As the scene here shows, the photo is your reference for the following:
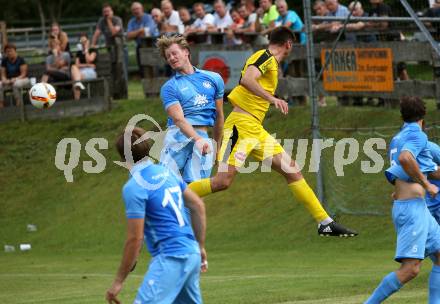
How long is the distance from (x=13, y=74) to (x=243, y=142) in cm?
1483

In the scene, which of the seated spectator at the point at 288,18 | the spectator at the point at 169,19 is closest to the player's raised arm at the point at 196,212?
the seated spectator at the point at 288,18

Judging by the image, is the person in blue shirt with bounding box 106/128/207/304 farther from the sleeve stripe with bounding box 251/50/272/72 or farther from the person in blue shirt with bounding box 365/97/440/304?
the sleeve stripe with bounding box 251/50/272/72

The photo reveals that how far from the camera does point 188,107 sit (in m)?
13.3

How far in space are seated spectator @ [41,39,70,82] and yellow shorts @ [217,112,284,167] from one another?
14157 millimetres

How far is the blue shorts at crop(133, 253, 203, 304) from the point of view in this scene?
8945 mm

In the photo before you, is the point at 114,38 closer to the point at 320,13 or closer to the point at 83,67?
the point at 83,67

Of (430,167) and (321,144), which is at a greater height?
(430,167)

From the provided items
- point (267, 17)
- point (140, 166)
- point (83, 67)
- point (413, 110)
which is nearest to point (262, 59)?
point (413, 110)

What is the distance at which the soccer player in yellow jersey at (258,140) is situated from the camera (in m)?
13.6

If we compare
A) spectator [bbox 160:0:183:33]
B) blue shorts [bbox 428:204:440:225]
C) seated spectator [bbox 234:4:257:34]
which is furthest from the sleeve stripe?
spectator [bbox 160:0:183:33]

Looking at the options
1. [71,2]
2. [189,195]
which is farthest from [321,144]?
[71,2]

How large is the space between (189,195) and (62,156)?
686 inches

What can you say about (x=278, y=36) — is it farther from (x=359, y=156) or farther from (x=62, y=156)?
(x=62, y=156)

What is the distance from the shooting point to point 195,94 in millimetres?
13281
